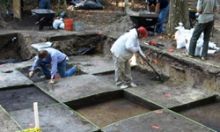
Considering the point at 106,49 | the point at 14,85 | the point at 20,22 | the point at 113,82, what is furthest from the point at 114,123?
the point at 20,22

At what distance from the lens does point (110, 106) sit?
373 inches

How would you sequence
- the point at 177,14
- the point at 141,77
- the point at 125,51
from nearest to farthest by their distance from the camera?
the point at 125,51
the point at 141,77
the point at 177,14

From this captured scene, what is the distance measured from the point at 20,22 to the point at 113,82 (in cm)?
681

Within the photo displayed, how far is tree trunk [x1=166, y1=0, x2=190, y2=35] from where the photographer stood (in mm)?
12586

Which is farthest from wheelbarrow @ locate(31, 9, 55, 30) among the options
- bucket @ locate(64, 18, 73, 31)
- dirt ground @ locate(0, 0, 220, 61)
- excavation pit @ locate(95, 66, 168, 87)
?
excavation pit @ locate(95, 66, 168, 87)

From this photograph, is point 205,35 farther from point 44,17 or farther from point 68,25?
point 44,17

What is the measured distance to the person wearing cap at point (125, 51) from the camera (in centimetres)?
947

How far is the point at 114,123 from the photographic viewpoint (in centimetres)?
800

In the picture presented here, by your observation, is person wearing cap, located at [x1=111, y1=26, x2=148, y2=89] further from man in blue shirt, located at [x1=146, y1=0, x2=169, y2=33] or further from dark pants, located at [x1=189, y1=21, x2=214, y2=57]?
man in blue shirt, located at [x1=146, y1=0, x2=169, y2=33]

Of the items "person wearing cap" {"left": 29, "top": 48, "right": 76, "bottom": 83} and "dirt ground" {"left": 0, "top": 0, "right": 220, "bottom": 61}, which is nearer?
"person wearing cap" {"left": 29, "top": 48, "right": 76, "bottom": 83}

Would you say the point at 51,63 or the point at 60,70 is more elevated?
the point at 51,63

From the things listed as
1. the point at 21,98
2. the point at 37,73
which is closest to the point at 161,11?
the point at 37,73

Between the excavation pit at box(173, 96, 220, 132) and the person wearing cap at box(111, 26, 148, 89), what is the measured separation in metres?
1.70

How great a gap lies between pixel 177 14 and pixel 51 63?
15.5 feet
